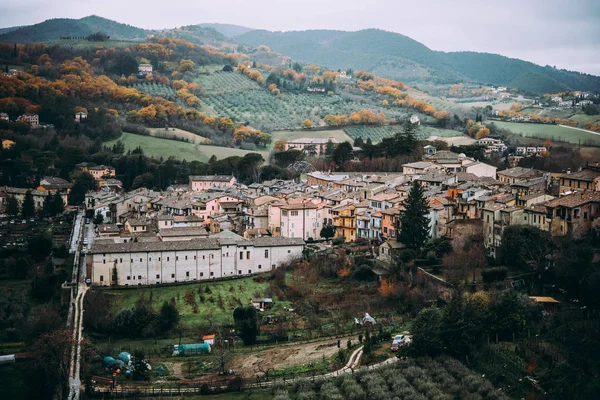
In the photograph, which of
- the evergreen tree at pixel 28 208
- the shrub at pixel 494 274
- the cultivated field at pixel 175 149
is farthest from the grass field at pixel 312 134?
the shrub at pixel 494 274

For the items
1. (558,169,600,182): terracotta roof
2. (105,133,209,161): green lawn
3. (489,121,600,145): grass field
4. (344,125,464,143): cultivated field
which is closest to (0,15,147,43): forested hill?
(105,133,209,161): green lawn

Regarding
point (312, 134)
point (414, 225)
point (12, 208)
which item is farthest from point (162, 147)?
point (414, 225)

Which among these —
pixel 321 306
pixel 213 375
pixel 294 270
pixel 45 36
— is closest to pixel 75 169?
pixel 294 270

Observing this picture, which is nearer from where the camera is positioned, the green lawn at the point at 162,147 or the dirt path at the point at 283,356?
the dirt path at the point at 283,356

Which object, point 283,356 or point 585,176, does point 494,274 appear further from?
point 283,356

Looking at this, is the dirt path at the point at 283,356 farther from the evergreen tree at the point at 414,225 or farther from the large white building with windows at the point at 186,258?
the large white building with windows at the point at 186,258

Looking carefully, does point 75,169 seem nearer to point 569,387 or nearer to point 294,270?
point 294,270
